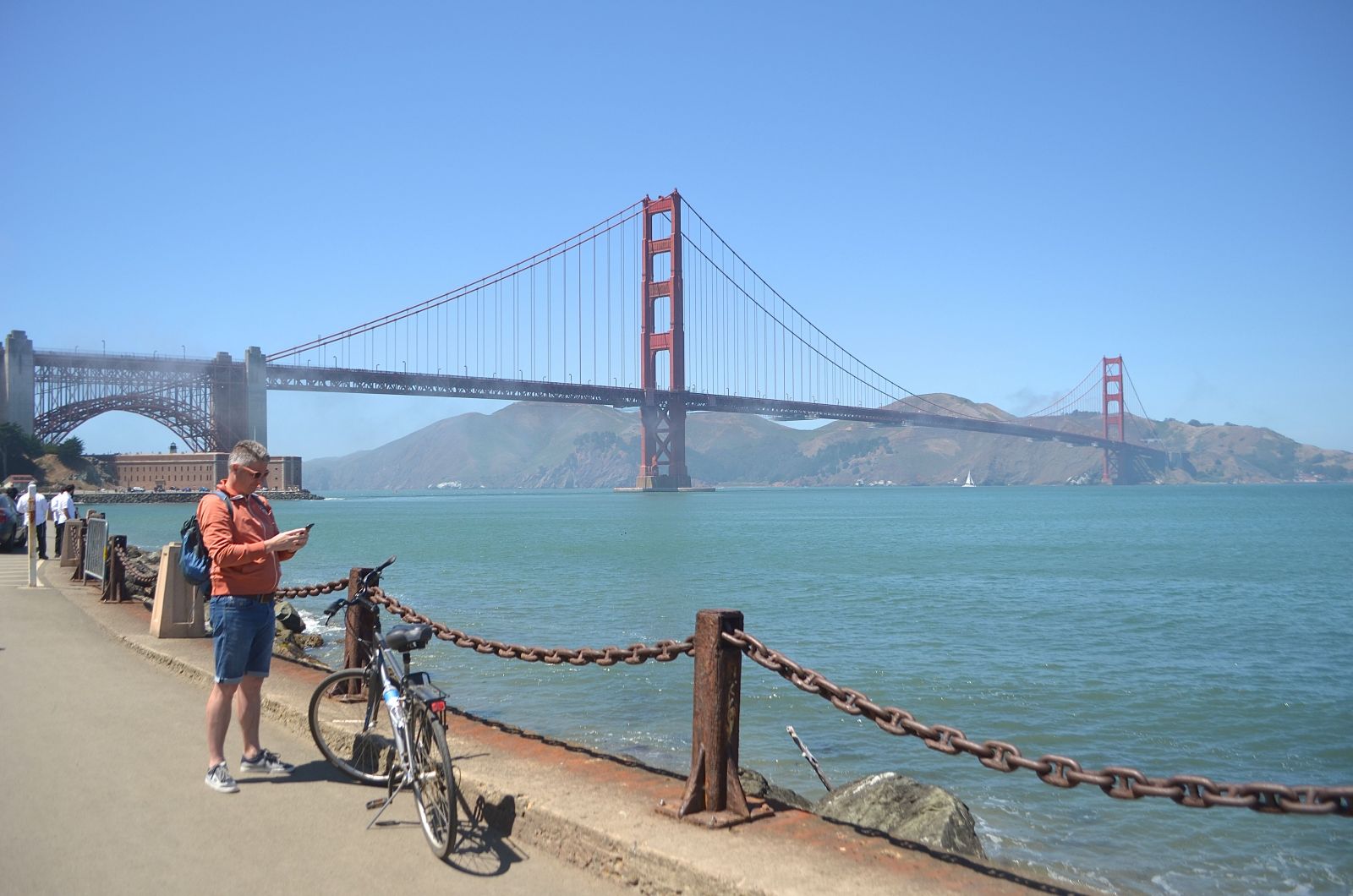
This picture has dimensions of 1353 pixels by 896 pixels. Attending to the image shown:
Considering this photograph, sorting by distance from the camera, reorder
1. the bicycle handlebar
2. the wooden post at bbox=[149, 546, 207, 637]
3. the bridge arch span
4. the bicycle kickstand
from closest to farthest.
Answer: the bicycle kickstand < the bicycle handlebar < the wooden post at bbox=[149, 546, 207, 637] < the bridge arch span

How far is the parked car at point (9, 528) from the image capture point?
1972 cm

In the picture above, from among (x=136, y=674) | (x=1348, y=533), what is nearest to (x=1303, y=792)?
(x=136, y=674)

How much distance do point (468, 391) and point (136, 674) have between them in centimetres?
6229

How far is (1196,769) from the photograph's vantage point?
Result: 26.6 feet

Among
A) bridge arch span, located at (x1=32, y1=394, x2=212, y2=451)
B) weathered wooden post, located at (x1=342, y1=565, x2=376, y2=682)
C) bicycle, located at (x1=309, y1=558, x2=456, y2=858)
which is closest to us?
bicycle, located at (x1=309, y1=558, x2=456, y2=858)

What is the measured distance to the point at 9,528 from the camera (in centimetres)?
1995

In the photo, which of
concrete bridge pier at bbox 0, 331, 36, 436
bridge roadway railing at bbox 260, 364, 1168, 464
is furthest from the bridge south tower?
concrete bridge pier at bbox 0, 331, 36, 436

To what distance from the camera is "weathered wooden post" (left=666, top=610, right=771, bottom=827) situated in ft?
12.6

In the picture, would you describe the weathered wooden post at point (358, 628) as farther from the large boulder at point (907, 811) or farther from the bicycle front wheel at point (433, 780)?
the large boulder at point (907, 811)

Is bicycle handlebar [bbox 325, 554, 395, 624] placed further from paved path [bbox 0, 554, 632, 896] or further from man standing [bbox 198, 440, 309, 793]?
paved path [bbox 0, 554, 632, 896]

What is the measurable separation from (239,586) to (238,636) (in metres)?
0.20

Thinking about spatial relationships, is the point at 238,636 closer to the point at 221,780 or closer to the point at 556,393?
the point at 221,780

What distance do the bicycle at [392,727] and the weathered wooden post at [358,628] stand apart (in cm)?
3

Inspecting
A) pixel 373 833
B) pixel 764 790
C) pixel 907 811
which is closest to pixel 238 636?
pixel 373 833
